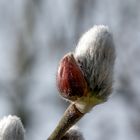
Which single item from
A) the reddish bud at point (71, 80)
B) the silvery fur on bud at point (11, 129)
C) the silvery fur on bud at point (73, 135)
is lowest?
the silvery fur on bud at point (73, 135)

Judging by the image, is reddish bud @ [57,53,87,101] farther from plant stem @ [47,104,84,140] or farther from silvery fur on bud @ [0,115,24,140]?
silvery fur on bud @ [0,115,24,140]

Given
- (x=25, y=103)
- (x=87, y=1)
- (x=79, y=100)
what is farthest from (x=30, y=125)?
(x=79, y=100)

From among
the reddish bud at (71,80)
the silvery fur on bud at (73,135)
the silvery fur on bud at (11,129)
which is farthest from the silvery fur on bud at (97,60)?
the silvery fur on bud at (11,129)

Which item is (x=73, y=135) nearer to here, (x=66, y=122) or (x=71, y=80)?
(x=66, y=122)

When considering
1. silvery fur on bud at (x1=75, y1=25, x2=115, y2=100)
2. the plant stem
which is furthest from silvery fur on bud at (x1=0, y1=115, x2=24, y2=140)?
silvery fur on bud at (x1=75, y1=25, x2=115, y2=100)

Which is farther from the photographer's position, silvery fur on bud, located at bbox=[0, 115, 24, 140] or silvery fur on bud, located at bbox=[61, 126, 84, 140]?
silvery fur on bud, located at bbox=[61, 126, 84, 140]

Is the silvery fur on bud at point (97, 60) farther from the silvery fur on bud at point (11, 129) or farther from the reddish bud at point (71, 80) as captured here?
the silvery fur on bud at point (11, 129)

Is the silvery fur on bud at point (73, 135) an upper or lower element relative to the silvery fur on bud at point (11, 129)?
lower
